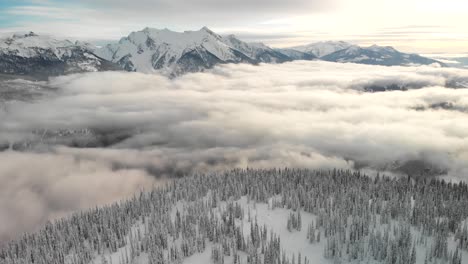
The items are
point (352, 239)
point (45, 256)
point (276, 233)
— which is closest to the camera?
point (352, 239)

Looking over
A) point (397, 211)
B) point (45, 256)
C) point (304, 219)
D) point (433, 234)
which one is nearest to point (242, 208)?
point (304, 219)

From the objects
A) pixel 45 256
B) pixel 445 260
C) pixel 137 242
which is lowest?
pixel 45 256

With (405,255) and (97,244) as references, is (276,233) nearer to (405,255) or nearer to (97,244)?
(405,255)

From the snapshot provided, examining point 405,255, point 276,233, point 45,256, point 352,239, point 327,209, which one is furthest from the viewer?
point 45,256

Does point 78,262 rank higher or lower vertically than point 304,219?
lower

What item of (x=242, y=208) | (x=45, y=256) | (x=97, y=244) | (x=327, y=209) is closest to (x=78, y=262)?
(x=97, y=244)

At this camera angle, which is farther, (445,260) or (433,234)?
(433,234)

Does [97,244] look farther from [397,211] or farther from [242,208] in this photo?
[397,211]

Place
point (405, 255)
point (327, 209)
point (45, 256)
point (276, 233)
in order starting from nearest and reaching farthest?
point (405, 255)
point (276, 233)
point (327, 209)
point (45, 256)

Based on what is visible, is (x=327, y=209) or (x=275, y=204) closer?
(x=327, y=209)
